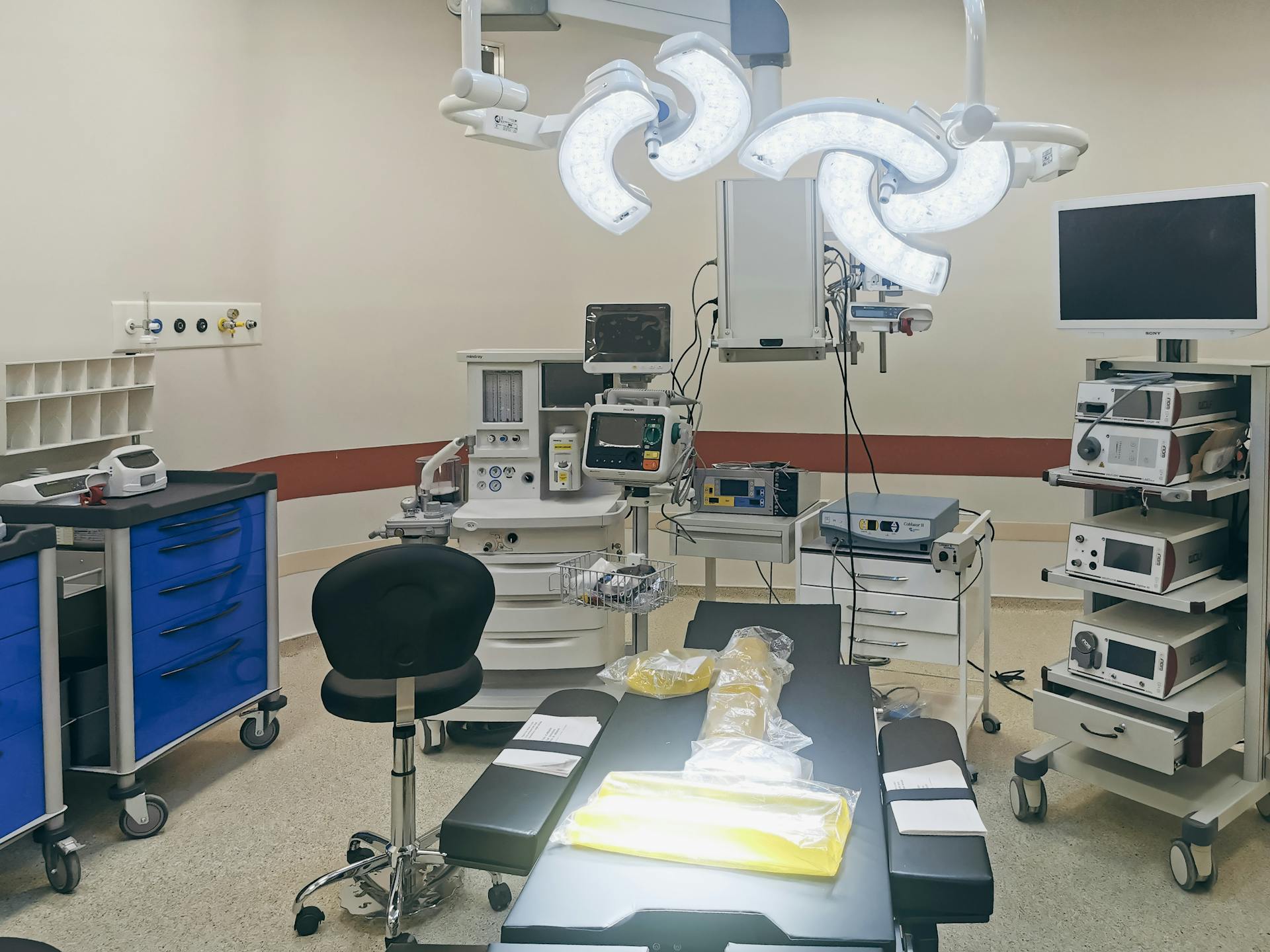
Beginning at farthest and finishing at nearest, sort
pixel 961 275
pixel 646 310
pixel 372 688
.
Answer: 1. pixel 961 275
2. pixel 646 310
3. pixel 372 688

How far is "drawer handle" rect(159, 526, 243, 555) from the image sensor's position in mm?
3088

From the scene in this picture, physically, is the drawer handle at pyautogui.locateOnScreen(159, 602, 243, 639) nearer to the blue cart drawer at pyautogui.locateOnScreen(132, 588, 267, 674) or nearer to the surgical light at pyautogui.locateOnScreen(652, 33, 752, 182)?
the blue cart drawer at pyautogui.locateOnScreen(132, 588, 267, 674)

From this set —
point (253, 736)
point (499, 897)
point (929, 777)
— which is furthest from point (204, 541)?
point (929, 777)

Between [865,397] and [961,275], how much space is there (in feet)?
2.48

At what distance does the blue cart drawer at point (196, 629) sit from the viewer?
302 cm

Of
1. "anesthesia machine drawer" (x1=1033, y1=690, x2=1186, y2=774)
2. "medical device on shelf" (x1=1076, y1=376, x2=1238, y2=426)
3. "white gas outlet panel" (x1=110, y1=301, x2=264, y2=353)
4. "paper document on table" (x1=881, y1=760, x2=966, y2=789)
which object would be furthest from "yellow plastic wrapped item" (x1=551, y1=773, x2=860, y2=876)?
"white gas outlet panel" (x1=110, y1=301, x2=264, y2=353)

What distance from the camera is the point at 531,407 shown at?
11.6ft

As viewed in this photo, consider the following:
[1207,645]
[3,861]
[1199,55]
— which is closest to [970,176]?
[1207,645]

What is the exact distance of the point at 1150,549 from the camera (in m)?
2.76

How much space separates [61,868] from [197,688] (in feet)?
2.21

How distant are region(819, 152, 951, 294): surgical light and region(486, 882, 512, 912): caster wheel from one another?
5.91 ft

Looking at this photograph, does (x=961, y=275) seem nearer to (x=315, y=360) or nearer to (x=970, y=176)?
(x=315, y=360)

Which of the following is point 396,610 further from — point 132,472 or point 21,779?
point 132,472

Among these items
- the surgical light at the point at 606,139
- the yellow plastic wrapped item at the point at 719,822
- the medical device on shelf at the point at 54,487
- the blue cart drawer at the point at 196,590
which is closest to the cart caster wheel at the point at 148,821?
the blue cart drawer at the point at 196,590
